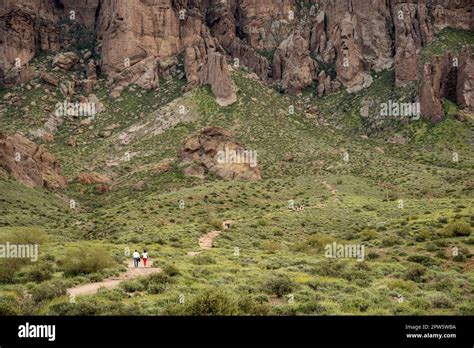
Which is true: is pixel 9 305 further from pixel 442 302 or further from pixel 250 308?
pixel 442 302

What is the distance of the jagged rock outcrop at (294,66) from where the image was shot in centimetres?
12975

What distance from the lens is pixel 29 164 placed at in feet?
232

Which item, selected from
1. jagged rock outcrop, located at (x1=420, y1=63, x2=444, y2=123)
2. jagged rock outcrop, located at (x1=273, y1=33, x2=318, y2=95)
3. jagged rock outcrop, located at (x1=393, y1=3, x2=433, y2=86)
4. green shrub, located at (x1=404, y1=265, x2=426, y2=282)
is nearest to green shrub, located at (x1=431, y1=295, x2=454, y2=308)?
green shrub, located at (x1=404, y1=265, x2=426, y2=282)

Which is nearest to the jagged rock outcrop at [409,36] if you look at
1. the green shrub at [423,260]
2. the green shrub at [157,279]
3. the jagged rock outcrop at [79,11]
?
the jagged rock outcrop at [79,11]

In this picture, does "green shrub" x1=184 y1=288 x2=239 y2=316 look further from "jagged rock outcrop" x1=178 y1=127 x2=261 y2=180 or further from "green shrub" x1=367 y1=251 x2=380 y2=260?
"jagged rock outcrop" x1=178 y1=127 x2=261 y2=180

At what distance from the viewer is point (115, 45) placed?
396ft

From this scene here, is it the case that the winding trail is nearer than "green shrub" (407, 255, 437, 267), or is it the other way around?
the winding trail

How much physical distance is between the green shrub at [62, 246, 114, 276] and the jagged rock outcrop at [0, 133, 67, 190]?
45.9 m

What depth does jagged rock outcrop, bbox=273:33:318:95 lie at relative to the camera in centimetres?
12975

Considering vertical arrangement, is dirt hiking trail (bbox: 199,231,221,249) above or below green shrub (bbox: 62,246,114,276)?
above

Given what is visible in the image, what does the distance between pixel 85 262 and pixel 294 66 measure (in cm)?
11487

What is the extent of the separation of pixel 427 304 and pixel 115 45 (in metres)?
116

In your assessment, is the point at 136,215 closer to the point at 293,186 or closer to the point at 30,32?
the point at 293,186

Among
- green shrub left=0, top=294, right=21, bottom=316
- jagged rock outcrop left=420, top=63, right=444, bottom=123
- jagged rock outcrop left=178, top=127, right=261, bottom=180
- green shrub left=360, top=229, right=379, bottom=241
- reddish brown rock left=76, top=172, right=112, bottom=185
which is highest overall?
jagged rock outcrop left=420, top=63, right=444, bottom=123
